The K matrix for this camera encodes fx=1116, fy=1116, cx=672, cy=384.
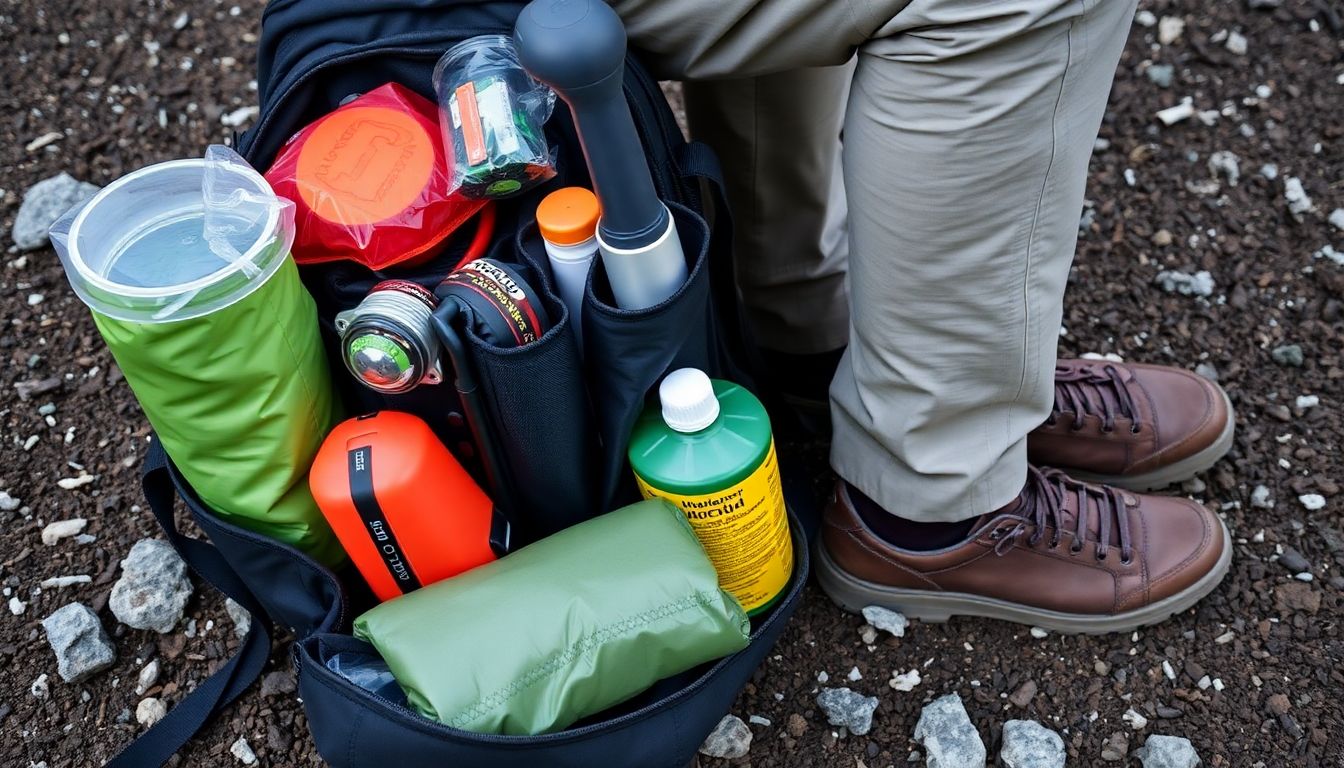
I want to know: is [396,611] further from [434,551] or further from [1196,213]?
[1196,213]

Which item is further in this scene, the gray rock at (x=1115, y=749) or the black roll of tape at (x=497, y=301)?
the gray rock at (x=1115, y=749)

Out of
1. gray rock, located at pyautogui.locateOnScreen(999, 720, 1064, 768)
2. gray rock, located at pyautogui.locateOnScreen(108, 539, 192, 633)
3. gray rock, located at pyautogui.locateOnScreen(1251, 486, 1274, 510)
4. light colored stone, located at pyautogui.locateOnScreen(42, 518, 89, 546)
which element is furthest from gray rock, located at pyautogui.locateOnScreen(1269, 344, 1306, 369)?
light colored stone, located at pyautogui.locateOnScreen(42, 518, 89, 546)

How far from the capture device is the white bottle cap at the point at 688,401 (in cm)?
125

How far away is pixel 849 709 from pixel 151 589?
985mm

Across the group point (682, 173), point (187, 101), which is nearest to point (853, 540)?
point (682, 173)

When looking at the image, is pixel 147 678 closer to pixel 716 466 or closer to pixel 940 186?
pixel 716 466

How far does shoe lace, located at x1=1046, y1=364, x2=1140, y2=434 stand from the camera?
1609 millimetres

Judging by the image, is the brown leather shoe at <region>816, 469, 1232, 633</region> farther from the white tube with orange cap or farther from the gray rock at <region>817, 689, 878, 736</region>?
the white tube with orange cap

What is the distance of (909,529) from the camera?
1.49 meters

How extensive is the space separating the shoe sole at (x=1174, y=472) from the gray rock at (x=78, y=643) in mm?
1394

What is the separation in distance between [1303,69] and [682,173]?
5.05 ft

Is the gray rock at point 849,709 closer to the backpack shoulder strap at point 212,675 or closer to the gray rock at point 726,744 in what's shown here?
the gray rock at point 726,744

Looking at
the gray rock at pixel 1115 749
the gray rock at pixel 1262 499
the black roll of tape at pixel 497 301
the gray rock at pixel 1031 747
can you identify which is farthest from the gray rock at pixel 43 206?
the gray rock at pixel 1262 499

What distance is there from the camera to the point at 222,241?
1188 millimetres
